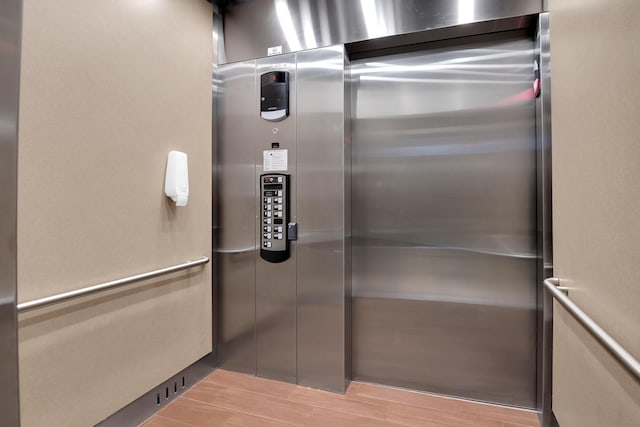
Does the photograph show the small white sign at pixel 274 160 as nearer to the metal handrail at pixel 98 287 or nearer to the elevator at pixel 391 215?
the elevator at pixel 391 215

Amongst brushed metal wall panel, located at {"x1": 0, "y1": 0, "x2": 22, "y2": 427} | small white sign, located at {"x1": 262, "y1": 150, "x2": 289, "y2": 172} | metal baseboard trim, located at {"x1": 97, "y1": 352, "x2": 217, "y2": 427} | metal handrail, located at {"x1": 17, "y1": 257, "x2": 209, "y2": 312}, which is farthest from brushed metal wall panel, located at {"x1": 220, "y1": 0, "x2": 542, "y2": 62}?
metal baseboard trim, located at {"x1": 97, "y1": 352, "x2": 217, "y2": 427}

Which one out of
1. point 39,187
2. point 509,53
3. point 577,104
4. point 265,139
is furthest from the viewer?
point 265,139

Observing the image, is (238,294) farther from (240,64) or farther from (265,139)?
(240,64)

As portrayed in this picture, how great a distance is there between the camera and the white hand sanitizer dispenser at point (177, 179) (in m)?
1.98

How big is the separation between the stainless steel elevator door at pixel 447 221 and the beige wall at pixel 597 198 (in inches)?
19.2

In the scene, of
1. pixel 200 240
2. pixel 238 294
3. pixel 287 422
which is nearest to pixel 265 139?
pixel 200 240

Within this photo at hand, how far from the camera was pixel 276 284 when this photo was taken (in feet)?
7.77

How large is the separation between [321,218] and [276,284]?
24.6 inches

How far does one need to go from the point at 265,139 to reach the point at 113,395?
1859 mm

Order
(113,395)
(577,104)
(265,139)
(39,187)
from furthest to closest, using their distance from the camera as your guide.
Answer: (265,139) → (113,395) → (39,187) → (577,104)

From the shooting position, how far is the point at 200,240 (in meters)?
2.35

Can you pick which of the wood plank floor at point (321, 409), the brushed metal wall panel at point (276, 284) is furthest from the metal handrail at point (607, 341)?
the brushed metal wall panel at point (276, 284)

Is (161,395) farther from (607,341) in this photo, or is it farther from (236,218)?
(607,341)

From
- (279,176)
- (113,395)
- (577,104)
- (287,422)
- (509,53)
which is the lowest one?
(287,422)
